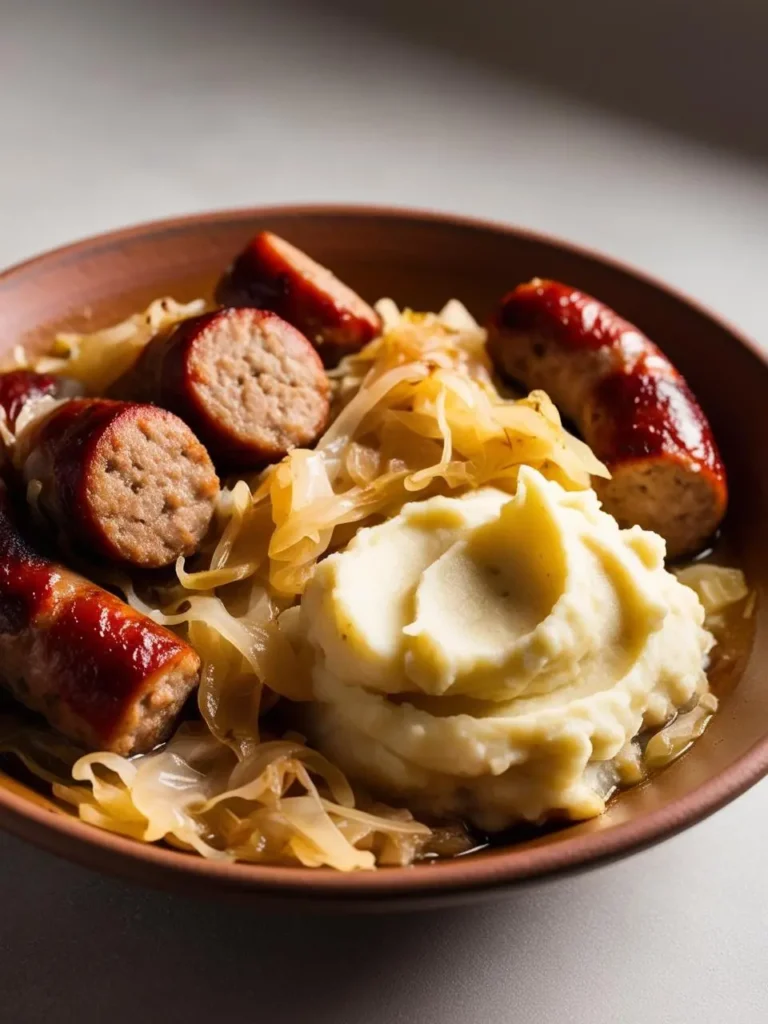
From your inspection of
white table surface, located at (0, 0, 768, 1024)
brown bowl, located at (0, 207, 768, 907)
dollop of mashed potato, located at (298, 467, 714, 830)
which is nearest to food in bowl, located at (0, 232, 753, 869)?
dollop of mashed potato, located at (298, 467, 714, 830)

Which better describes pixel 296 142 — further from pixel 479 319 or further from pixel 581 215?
pixel 479 319

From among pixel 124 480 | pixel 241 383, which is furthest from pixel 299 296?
pixel 124 480

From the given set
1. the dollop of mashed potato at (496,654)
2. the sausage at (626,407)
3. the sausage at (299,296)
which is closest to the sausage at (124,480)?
the dollop of mashed potato at (496,654)

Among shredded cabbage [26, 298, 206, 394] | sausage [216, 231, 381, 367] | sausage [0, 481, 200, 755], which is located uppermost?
sausage [216, 231, 381, 367]

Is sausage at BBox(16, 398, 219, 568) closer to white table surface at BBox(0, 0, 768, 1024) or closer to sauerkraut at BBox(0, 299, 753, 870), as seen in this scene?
sauerkraut at BBox(0, 299, 753, 870)

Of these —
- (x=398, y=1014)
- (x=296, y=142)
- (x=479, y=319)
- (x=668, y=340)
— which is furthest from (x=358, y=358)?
(x=296, y=142)

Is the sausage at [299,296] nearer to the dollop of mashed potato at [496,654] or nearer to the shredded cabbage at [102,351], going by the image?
the shredded cabbage at [102,351]
